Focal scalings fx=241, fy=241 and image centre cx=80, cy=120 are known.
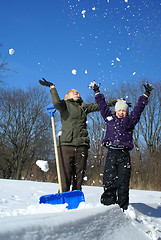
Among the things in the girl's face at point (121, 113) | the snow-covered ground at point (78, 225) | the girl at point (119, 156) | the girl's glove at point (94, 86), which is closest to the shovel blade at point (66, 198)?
the snow-covered ground at point (78, 225)

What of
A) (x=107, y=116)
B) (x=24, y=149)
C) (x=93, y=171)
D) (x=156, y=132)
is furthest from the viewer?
(x=24, y=149)

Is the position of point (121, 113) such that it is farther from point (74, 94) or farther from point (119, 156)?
point (74, 94)

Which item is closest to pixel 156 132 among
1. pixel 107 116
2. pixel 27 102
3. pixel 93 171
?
pixel 93 171

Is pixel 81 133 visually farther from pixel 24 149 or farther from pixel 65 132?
pixel 24 149

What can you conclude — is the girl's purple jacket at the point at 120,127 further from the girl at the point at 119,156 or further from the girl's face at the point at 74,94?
the girl's face at the point at 74,94

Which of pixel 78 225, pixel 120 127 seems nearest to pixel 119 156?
pixel 120 127

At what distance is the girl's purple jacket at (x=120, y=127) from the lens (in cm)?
300

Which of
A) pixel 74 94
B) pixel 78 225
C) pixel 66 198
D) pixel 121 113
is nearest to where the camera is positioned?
pixel 78 225

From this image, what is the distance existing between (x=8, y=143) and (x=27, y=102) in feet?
11.7

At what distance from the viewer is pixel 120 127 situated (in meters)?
3.04

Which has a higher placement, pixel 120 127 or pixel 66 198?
pixel 120 127

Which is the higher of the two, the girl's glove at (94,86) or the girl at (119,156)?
the girl's glove at (94,86)

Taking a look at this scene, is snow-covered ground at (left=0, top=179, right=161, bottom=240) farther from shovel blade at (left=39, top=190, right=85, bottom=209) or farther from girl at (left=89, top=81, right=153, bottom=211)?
girl at (left=89, top=81, right=153, bottom=211)

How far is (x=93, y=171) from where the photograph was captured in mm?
12383
